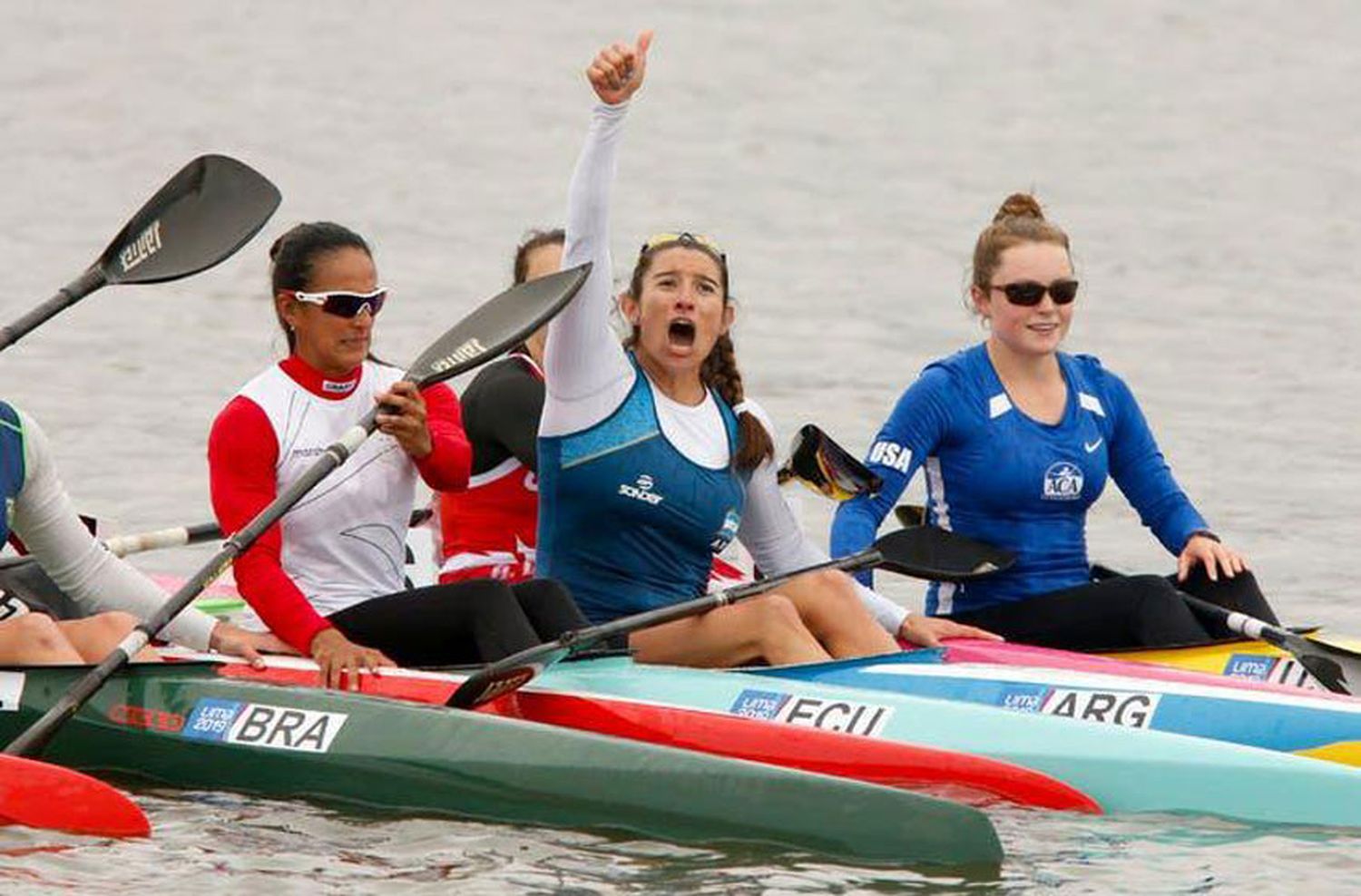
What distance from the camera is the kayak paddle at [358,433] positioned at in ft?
27.7

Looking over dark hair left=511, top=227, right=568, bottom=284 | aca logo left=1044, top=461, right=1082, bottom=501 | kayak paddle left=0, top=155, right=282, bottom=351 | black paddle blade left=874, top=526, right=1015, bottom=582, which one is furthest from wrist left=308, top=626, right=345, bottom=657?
aca logo left=1044, top=461, right=1082, bottom=501

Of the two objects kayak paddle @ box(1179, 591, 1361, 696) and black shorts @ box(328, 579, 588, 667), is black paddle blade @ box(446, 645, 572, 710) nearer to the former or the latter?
black shorts @ box(328, 579, 588, 667)

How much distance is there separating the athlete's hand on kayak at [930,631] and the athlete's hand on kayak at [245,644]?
1.96m

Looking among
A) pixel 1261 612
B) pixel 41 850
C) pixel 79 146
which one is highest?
pixel 79 146

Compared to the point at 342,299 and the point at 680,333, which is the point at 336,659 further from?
the point at 680,333

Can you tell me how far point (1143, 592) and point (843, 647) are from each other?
1.11 metres

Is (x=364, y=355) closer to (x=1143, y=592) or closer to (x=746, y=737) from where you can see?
(x=746, y=737)

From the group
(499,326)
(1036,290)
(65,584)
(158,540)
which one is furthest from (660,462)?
(158,540)

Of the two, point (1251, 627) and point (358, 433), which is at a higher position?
point (358, 433)

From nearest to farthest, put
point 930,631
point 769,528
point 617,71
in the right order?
point 617,71 < point 769,528 < point 930,631

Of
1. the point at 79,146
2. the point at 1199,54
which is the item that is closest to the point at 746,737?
the point at 79,146

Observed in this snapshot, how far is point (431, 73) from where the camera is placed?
1100 inches

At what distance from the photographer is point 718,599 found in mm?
9078

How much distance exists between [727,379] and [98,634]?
1.98m
